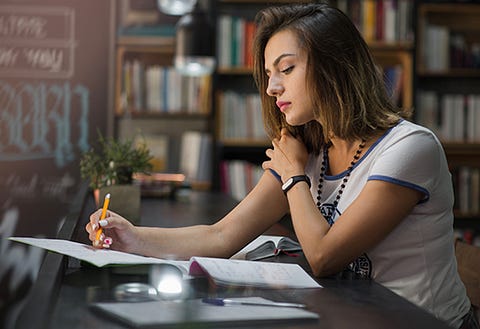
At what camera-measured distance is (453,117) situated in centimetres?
462

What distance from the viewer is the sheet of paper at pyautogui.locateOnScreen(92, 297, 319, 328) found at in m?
0.98

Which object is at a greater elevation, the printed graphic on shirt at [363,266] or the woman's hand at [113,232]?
the woman's hand at [113,232]

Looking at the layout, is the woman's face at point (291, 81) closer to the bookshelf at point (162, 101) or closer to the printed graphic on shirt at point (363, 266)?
the printed graphic on shirt at point (363, 266)

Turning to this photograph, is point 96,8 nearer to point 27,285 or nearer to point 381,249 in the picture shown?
point 27,285

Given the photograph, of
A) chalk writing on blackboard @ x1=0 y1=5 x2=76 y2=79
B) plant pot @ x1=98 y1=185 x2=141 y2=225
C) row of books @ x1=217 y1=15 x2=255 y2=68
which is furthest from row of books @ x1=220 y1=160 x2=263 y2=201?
plant pot @ x1=98 y1=185 x2=141 y2=225

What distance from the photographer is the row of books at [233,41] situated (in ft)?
14.9

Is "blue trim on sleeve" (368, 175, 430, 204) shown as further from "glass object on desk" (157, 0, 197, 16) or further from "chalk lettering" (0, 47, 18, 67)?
"chalk lettering" (0, 47, 18, 67)

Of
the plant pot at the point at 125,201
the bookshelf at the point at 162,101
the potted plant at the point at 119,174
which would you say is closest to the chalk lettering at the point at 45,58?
the bookshelf at the point at 162,101

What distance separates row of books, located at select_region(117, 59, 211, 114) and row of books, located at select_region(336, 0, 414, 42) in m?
0.94

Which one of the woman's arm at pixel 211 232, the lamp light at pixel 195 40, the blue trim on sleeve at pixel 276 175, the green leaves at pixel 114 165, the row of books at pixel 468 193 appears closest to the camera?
the woman's arm at pixel 211 232

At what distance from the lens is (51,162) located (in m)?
4.99

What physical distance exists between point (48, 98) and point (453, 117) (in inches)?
98.3

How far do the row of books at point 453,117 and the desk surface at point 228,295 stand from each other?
3.34 meters

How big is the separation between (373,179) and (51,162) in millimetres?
3786
